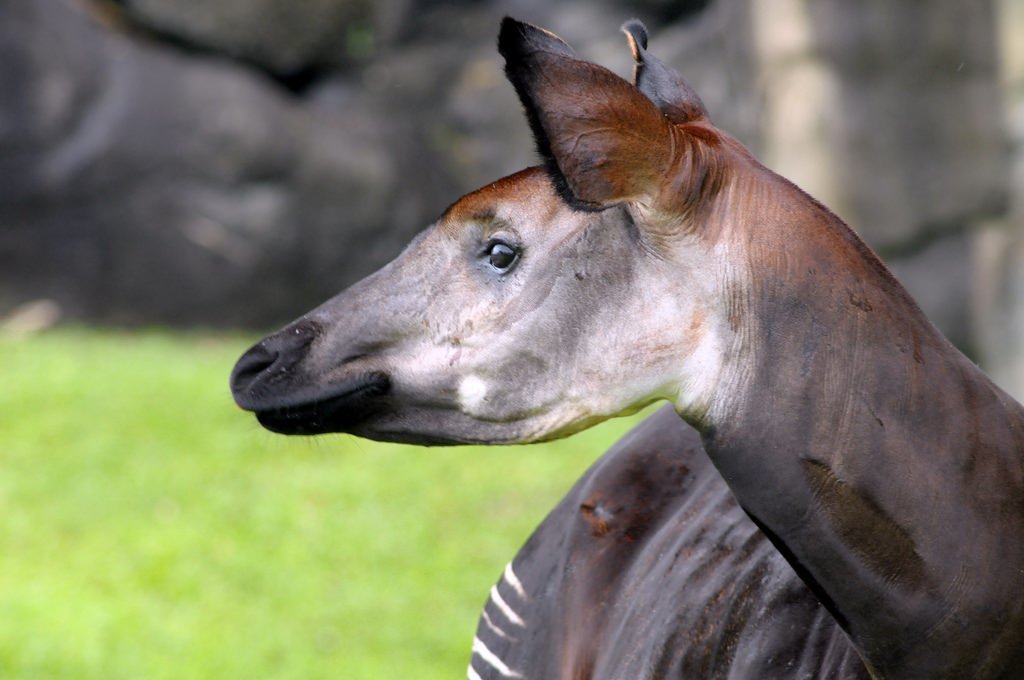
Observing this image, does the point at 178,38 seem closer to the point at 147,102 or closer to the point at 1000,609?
the point at 147,102

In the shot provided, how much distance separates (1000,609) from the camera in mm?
1458

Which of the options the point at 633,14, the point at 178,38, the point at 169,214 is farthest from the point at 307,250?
Answer: the point at 633,14

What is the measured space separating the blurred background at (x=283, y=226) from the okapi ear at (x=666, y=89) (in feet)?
9.12

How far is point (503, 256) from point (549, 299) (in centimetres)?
7

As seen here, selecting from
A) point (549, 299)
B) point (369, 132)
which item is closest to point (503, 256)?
point (549, 299)

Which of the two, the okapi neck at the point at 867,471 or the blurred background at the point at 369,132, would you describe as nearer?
the okapi neck at the point at 867,471

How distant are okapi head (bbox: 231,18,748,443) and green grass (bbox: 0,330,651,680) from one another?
8.60 feet

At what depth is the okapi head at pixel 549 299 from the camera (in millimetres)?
1419

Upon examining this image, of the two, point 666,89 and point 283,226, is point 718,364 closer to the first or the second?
point 666,89

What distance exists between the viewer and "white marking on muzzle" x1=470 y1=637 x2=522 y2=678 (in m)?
2.11

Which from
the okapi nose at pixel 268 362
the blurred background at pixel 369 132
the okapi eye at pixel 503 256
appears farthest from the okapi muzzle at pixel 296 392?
the blurred background at pixel 369 132

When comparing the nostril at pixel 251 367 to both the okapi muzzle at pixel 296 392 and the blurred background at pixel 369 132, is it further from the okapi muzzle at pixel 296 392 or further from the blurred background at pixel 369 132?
the blurred background at pixel 369 132

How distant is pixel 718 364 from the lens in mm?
1450

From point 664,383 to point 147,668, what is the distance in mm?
2938
